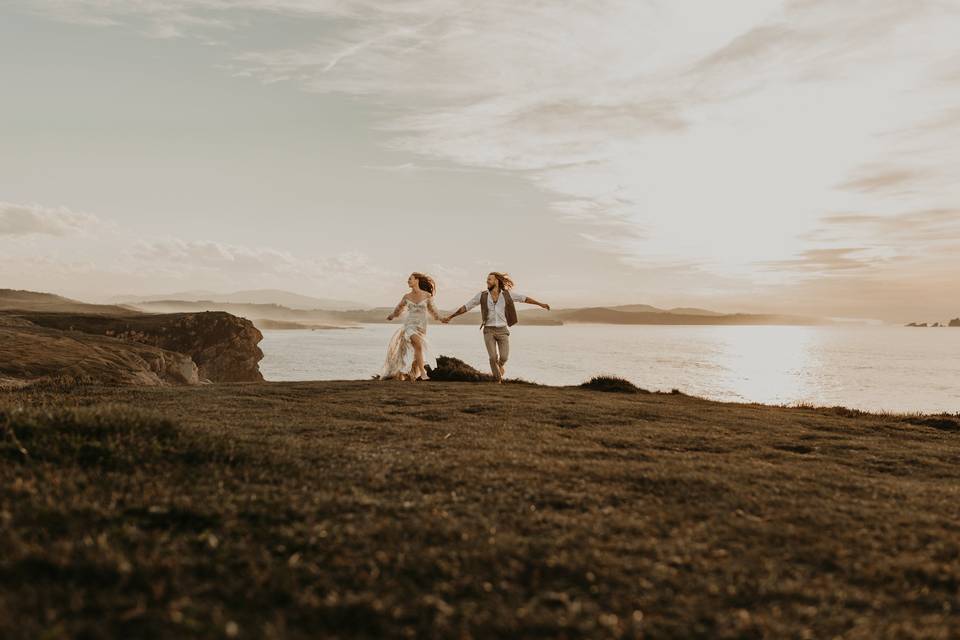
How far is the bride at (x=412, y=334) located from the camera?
25.6 m

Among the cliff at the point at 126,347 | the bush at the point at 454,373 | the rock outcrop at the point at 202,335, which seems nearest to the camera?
the cliff at the point at 126,347

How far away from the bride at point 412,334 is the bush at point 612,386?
24.0 feet

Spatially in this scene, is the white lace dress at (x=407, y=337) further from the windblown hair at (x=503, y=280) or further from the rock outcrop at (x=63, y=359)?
the rock outcrop at (x=63, y=359)

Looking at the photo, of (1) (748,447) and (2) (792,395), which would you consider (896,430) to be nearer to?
(1) (748,447)

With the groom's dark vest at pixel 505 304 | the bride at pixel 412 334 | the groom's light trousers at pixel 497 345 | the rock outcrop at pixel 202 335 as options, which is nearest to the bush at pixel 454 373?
the groom's light trousers at pixel 497 345

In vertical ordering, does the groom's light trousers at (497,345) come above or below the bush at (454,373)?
above

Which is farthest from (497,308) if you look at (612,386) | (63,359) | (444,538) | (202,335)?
(202,335)

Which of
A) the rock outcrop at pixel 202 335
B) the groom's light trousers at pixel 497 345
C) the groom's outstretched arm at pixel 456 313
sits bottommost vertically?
the rock outcrop at pixel 202 335

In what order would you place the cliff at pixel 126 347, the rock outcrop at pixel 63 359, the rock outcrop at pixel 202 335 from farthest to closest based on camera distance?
1. the rock outcrop at pixel 202 335
2. the cliff at pixel 126 347
3. the rock outcrop at pixel 63 359

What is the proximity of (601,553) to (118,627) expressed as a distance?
409 centimetres

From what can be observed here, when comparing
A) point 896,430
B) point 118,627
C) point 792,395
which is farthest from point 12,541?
point 792,395

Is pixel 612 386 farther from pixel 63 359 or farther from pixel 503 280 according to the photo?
pixel 63 359

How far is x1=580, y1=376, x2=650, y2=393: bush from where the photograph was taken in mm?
25147

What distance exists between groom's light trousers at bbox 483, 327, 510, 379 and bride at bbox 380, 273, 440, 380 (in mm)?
2397
